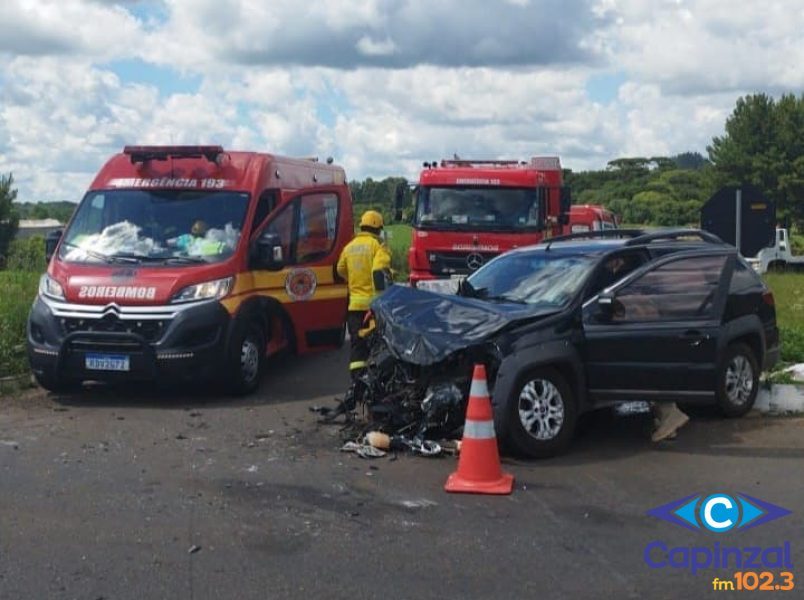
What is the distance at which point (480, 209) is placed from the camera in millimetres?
16312

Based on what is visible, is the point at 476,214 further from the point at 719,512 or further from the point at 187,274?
the point at 719,512

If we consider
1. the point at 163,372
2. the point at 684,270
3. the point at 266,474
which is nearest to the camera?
the point at 266,474

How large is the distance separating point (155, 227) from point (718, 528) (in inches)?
267

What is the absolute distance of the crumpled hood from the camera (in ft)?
25.1

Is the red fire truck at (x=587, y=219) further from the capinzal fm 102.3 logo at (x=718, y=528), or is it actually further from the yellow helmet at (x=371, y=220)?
the capinzal fm 102.3 logo at (x=718, y=528)

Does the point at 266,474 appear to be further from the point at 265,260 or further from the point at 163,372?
the point at 265,260

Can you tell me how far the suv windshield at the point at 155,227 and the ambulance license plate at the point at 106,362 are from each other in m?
1.13

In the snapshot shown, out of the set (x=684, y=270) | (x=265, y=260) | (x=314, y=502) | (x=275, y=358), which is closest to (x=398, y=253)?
(x=275, y=358)

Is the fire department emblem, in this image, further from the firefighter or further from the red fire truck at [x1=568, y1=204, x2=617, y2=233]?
the red fire truck at [x1=568, y1=204, x2=617, y2=233]

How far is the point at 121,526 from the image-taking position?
19.2 ft

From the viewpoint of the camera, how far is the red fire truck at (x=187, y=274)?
966cm

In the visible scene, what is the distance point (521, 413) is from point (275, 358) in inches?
230

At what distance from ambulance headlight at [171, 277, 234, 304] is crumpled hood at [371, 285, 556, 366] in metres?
1.97

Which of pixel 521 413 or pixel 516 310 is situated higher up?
pixel 516 310
